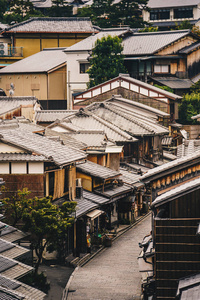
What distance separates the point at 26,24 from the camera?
72.1m

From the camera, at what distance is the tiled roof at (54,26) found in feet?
236

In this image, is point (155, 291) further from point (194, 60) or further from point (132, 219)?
point (194, 60)

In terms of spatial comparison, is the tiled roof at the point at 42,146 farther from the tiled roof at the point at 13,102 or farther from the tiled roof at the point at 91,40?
the tiled roof at the point at 91,40

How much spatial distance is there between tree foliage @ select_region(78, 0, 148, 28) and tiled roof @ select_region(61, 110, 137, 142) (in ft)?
104

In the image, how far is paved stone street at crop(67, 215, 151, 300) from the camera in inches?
914

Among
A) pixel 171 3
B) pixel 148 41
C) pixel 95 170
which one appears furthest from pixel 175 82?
pixel 171 3

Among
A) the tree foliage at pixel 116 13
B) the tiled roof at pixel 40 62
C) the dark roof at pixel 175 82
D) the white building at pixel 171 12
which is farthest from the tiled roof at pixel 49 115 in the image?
the white building at pixel 171 12

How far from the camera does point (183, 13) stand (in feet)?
303

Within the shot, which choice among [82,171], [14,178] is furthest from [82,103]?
[14,178]

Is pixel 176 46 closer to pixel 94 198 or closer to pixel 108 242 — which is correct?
pixel 94 198

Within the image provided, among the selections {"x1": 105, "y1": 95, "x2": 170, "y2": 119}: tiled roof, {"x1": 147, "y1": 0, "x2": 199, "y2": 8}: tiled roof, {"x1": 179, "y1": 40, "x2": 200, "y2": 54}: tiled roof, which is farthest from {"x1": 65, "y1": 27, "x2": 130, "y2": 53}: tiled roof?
{"x1": 147, "y1": 0, "x2": 199, "y2": 8}: tiled roof

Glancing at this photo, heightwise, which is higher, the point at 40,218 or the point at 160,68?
the point at 160,68

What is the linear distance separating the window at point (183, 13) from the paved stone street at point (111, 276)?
66.1 metres

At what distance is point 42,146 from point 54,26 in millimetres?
47818
